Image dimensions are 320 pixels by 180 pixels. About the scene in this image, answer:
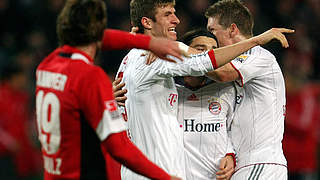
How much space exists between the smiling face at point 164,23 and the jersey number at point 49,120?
4.24 ft

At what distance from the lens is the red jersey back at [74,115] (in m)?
3.42

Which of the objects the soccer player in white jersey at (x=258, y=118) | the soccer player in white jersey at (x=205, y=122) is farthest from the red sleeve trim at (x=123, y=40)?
the soccer player in white jersey at (x=205, y=122)

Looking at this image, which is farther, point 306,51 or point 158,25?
point 306,51

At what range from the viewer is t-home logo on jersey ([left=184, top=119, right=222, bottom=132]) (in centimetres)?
470

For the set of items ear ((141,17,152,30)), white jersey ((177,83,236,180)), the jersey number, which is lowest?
white jersey ((177,83,236,180))

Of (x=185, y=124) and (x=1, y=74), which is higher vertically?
(x=185, y=124)

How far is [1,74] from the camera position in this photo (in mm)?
11109

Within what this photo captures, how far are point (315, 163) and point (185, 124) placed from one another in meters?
6.08

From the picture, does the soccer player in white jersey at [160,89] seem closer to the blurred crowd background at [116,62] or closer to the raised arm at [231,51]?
the raised arm at [231,51]

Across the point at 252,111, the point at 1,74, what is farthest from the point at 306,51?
the point at 252,111

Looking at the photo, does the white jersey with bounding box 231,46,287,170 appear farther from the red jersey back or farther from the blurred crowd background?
the blurred crowd background

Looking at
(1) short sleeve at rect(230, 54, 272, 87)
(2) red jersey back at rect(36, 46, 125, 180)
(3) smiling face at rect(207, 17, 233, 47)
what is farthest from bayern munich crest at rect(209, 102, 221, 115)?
(2) red jersey back at rect(36, 46, 125, 180)

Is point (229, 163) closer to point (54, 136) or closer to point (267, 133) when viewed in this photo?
point (267, 133)

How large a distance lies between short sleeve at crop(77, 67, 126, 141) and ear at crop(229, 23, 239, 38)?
182cm
